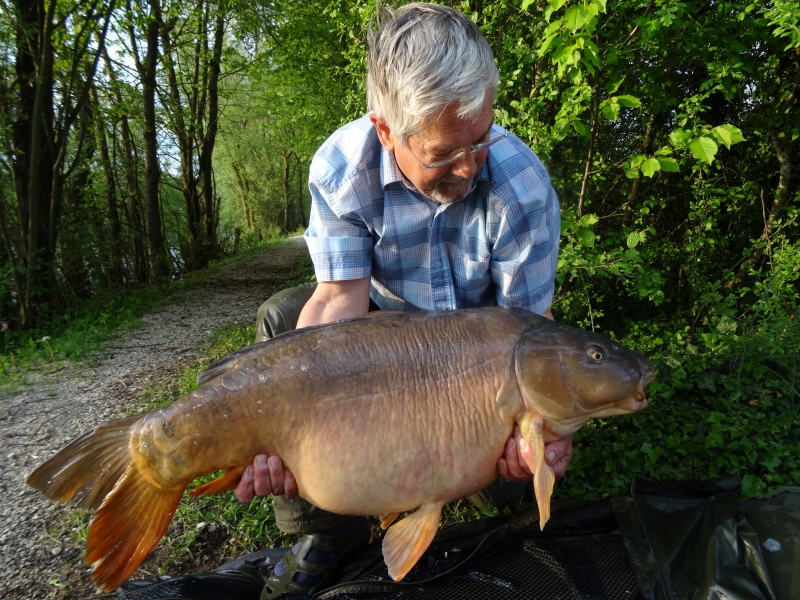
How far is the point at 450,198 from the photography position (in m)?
1.53

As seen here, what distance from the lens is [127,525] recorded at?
3.91 feet

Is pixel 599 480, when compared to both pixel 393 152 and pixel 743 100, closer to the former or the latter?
pixel 393 152

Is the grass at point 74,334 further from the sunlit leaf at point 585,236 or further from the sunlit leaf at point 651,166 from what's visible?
the sunlit leaf at point 651,166

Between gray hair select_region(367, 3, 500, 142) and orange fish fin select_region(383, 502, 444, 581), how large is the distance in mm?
963

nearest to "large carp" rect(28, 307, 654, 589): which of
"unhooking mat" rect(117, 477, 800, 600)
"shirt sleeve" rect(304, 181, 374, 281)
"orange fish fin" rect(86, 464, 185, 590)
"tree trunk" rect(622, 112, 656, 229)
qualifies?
"orange fish fin" rect(86, 464, 185, 590)

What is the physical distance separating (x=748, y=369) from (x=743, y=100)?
176 centimetres

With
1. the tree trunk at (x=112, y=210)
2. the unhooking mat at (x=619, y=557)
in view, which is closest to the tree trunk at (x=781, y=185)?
the unhooking mat at (x=619, y=557)

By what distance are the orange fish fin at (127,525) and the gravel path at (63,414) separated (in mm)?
499

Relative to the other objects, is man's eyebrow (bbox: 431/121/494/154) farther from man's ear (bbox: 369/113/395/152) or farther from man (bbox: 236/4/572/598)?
man's ear (bbox: 369/113/395/152)

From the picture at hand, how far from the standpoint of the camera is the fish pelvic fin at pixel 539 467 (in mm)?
1168

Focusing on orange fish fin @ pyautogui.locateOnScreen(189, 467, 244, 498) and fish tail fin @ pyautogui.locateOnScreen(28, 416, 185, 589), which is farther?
orange fish fin @ pyautogui.locateOnScreen(189, 467, 244, 498)

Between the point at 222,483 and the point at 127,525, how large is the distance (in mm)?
221

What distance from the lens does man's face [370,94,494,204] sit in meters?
1.30

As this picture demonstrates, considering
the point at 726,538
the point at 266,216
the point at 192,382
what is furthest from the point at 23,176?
the point at 266,216
